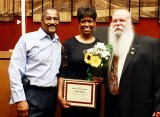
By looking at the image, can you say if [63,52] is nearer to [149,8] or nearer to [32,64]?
[32,64]

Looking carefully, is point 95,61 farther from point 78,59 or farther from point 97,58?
point 78,59

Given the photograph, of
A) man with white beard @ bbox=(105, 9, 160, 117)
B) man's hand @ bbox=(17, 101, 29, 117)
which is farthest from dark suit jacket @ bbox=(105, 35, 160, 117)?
man's hand @ bbox=(17, 101, 29, 117)

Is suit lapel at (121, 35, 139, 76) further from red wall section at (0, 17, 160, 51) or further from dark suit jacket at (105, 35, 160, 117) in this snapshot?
red wall section at (0, 17, 160, 51)

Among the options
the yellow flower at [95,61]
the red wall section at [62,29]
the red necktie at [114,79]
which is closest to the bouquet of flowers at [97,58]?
the yellow flower at [95,61]

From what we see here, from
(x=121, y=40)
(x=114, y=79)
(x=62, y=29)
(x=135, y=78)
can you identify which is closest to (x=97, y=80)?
(x=114, y=79)

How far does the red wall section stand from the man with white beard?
117 cm

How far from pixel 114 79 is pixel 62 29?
1575 millimetres

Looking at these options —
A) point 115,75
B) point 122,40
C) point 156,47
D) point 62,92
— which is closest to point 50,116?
point 62,92

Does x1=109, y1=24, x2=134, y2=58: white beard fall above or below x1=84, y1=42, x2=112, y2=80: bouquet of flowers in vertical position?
above

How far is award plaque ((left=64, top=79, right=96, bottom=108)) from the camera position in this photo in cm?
264

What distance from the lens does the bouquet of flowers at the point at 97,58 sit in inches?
102

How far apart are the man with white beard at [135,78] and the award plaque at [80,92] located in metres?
→ 0.20

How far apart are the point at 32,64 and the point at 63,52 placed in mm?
294

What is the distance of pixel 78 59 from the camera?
2.66 metres
